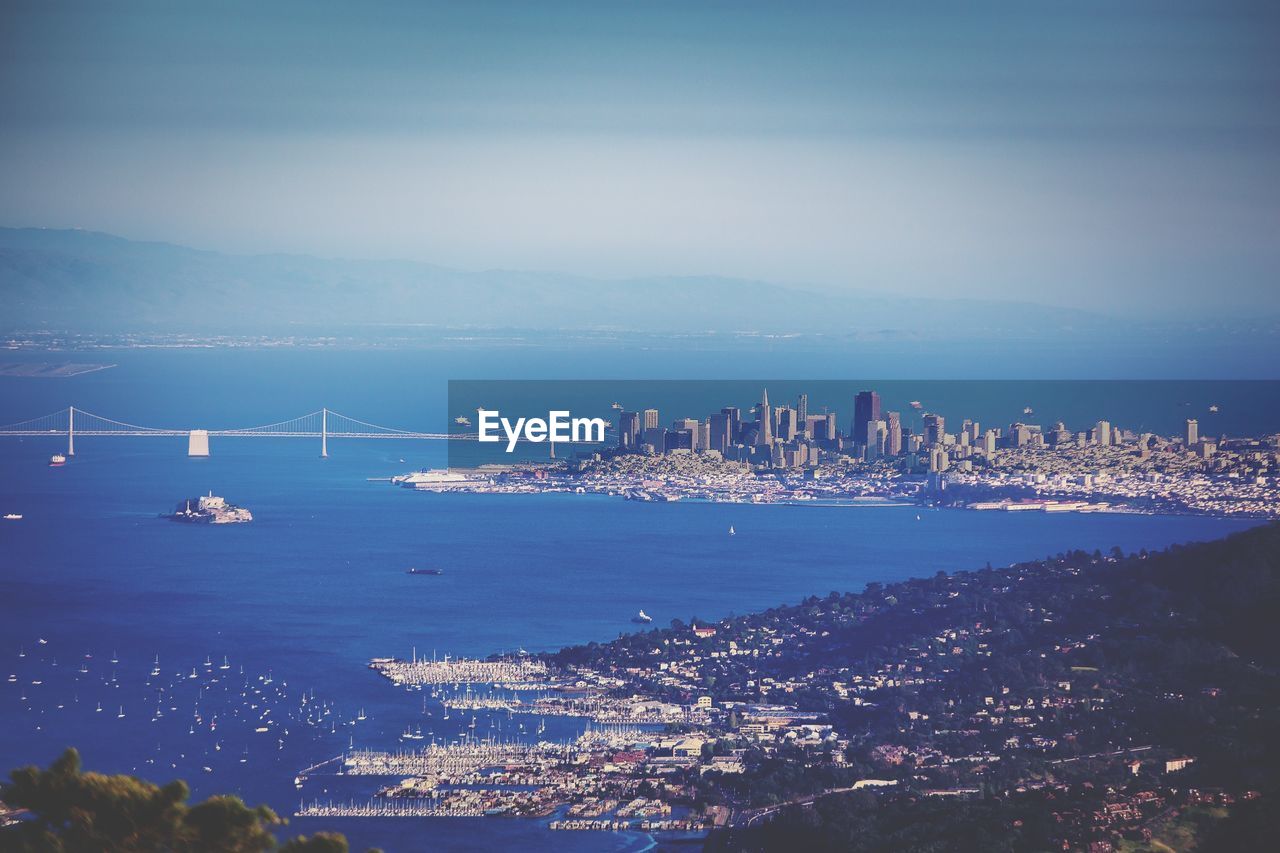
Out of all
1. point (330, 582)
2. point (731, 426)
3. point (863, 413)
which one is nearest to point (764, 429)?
point (731, 426)

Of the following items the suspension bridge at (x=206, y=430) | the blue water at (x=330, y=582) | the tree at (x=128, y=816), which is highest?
the tree at (x=128, y=816)

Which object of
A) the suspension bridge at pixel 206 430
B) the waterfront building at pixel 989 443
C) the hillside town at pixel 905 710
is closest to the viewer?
the hillside town at pixel 905 710

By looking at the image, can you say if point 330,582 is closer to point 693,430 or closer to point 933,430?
point 693,430

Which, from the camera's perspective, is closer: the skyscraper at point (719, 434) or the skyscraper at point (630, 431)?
the skyscraper at point (719, 434)

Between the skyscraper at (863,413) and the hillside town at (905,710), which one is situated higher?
the skyscraper at (863,413)

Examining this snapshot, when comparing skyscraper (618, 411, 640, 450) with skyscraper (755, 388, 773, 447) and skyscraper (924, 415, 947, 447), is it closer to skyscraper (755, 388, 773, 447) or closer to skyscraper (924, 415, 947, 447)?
skyscraper (755, 388, 773, 447)

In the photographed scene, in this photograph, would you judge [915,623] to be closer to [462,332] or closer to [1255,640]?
[1255,640]

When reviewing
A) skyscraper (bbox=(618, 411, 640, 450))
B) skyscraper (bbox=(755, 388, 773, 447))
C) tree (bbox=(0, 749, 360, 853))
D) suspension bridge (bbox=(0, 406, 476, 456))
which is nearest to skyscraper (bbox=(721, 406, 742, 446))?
skyscraper (bbox=(755, 388, 773, 447))

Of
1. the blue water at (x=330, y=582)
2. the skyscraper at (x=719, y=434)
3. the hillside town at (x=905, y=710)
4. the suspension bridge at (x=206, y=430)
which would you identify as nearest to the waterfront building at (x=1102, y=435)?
the blue water at (x=330, y=582)

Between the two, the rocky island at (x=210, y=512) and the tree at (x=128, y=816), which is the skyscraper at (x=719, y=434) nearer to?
the rocky island at (x=210, y=512)
